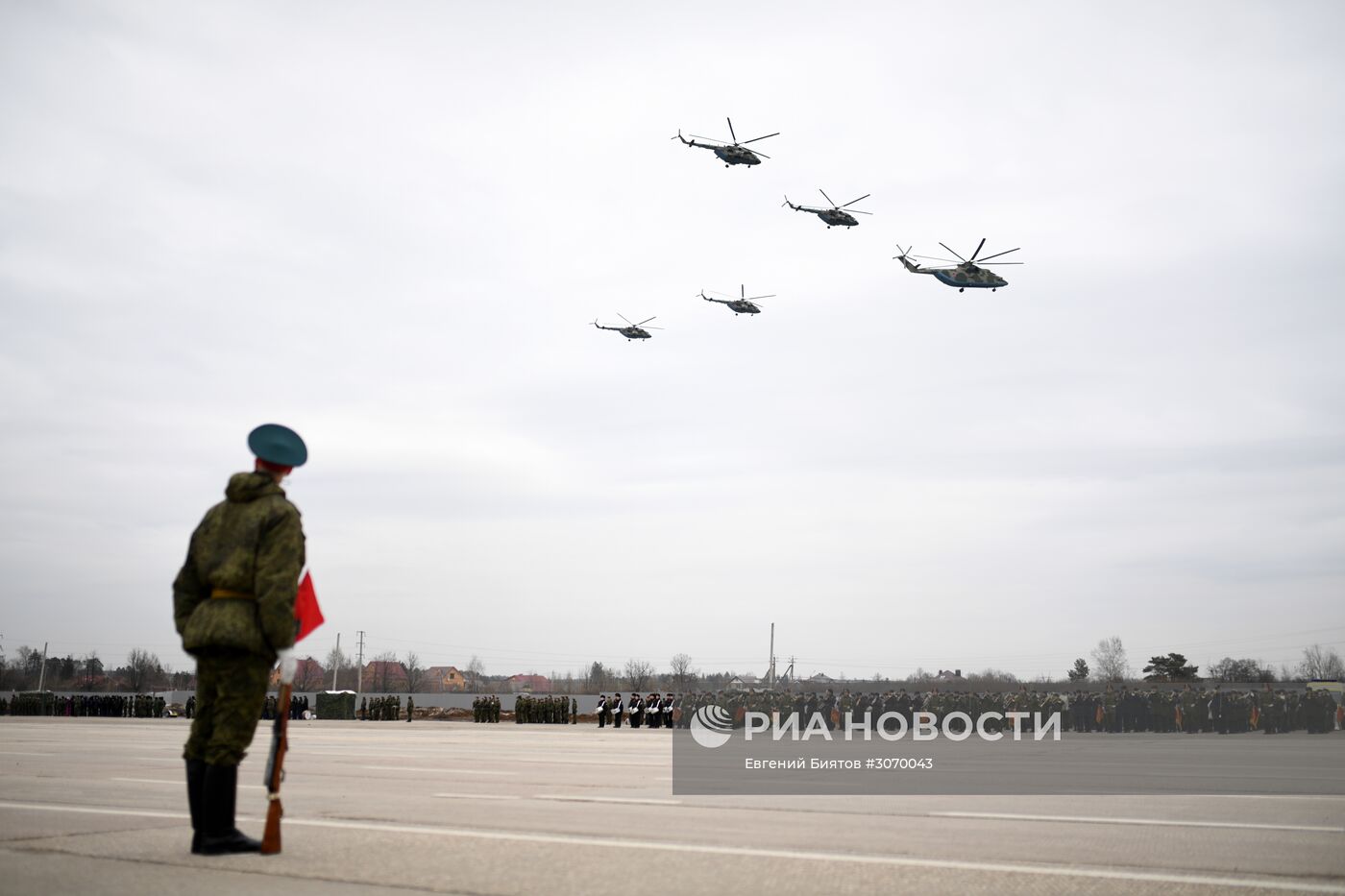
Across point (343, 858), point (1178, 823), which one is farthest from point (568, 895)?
point (1178, 823)

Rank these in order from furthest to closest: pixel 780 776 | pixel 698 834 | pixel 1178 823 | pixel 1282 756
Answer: pixel 1282 756 < pixel 780 776 < pixel 1178 823 < pixel 698 834

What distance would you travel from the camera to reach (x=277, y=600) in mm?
5359

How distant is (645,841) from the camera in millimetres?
6199

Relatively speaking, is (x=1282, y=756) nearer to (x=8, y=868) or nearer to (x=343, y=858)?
(x=343, y=858)

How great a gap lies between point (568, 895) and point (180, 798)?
5467 millimetres

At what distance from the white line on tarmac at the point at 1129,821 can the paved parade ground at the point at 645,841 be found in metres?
0.02

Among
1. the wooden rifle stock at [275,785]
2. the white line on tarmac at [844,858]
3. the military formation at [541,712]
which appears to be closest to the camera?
the white line on tarmac at [844,858]

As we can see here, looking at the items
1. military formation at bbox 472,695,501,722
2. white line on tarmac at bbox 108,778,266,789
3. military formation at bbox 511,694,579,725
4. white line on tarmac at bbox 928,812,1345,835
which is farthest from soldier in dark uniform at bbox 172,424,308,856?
military formation at bbox 472,695,501,722

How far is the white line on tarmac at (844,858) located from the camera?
16.9 ft

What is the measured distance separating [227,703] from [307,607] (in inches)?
31.1

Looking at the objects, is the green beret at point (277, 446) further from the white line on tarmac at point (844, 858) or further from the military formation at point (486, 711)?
the military formation at point (486, 711)

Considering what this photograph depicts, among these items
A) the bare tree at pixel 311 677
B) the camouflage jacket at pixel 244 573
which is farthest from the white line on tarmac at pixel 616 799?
the bare tree at pixel 311 677

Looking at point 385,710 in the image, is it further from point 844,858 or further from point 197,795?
point 844,858

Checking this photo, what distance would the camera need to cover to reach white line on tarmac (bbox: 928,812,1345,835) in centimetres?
750
